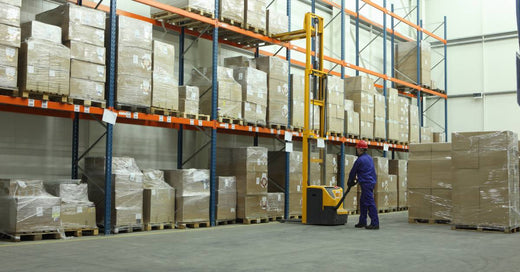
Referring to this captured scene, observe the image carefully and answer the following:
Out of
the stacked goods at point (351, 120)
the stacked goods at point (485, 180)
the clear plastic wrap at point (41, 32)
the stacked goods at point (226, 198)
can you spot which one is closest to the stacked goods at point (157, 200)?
the stacked goods at point (226, 198)

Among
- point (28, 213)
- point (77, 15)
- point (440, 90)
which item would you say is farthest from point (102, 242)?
point (440, 90)

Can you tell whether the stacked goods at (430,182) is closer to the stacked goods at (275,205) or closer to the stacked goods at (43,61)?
the stacked goods at (275,205)

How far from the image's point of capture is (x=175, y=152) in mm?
10859

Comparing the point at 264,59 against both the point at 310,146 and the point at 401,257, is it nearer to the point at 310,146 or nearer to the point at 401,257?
the point at 310,146

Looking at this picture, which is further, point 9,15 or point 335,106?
point 335,106

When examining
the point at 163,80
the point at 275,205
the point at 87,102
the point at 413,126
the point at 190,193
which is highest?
the point at 163,80

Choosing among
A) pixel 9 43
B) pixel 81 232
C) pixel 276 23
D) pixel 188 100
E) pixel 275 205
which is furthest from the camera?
pixel 276 23

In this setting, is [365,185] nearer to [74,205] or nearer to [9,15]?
[74,205]

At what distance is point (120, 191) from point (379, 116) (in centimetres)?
816

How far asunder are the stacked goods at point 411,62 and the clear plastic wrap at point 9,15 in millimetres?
12707

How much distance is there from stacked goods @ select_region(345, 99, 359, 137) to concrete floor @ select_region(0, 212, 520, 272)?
450cm

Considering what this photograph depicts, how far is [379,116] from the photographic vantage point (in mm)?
14367

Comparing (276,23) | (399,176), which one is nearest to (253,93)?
(276,23)

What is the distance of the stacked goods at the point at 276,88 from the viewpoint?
35.0 ft
